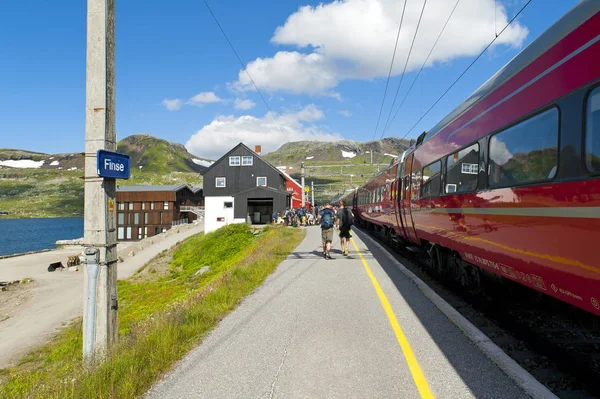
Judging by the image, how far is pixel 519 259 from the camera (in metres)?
4.62

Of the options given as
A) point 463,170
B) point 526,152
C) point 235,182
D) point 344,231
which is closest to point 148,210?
point 235,182

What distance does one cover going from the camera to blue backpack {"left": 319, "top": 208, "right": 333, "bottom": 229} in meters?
13.4

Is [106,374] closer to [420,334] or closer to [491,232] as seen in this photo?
[420,334]

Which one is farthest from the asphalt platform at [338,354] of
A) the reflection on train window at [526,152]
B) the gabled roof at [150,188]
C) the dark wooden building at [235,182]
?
the gabled roof at [150,188]

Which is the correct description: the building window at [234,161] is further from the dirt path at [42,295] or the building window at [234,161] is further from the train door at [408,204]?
the train door at [408,204]

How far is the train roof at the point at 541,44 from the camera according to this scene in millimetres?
3637

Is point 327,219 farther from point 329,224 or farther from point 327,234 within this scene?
point 327,234

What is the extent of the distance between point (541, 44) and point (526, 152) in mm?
1197

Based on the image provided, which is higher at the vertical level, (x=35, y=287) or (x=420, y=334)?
(x=420, y=334)

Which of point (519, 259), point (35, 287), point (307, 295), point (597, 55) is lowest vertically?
point (35, 287)

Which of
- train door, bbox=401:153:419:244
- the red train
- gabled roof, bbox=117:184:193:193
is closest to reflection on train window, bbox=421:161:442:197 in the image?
the red train

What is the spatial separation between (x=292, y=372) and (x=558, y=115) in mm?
3658

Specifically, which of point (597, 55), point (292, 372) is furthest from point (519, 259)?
point (292, 372)

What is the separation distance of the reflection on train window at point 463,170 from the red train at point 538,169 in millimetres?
19
